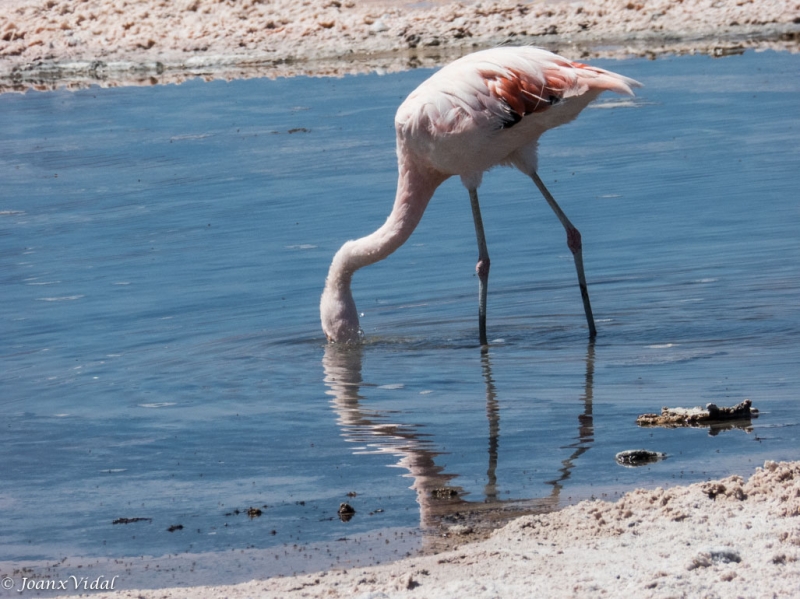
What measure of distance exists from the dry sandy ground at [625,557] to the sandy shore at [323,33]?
52.6ft

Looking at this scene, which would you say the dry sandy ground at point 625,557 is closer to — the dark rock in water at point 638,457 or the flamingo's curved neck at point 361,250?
the dark rock in water at point 638,457

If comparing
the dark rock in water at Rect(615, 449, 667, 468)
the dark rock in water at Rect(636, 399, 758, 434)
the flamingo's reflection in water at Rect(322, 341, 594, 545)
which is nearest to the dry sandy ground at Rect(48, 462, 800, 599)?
the flamingo's reflection in water at Rect(322, 341, 594, 545)

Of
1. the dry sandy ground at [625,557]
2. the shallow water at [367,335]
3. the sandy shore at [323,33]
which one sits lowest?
the shallow water at [367,335]

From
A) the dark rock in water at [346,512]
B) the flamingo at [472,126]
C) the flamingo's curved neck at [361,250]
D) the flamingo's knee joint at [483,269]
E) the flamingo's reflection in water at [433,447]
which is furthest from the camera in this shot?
the flamingo's knee joint at [483,269]

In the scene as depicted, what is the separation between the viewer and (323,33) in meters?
24.2

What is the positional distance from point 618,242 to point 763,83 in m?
7.30

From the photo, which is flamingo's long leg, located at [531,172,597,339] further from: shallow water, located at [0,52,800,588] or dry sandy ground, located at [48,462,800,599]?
dry sandy ground, located at [48,462,800,599]


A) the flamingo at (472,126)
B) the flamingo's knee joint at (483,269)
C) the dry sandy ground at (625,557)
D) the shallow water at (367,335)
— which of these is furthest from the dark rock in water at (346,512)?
the flamingo's knee joint at (483,269)

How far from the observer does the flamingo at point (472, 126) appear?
7.77 metres

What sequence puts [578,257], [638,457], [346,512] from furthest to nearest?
[578,257] < [638,457] < [346,512]

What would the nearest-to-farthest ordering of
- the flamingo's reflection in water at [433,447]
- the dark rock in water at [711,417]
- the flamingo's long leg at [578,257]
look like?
the flamingo's reflection in water at [433,447]
the dark rock in water at [711,417]
the flamingo's long leg at [578,257]

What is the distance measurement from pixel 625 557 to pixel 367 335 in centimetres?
428

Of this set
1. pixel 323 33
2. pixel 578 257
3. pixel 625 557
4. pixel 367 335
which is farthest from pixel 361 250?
pixel 323 33

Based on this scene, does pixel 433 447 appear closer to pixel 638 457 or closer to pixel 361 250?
pixel 638 457
